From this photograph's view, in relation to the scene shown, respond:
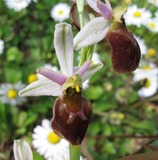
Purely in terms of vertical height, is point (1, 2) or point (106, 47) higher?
point (1, 2)

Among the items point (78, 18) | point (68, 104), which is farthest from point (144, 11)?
point (68, 104)

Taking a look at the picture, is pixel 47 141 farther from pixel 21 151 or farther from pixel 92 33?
pixel 92 33

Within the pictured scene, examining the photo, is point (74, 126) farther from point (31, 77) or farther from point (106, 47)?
point (106, 47)

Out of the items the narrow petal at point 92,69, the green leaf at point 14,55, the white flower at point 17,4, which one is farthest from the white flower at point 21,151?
the white flower at point 17,4

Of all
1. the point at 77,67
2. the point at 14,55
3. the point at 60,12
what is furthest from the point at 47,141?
the point at 77,67

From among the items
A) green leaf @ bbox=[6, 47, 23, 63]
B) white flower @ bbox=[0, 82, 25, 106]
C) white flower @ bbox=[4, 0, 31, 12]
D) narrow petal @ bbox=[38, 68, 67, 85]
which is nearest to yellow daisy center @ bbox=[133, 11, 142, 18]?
white flower @ bbox=[4, 0, 31, 12]
